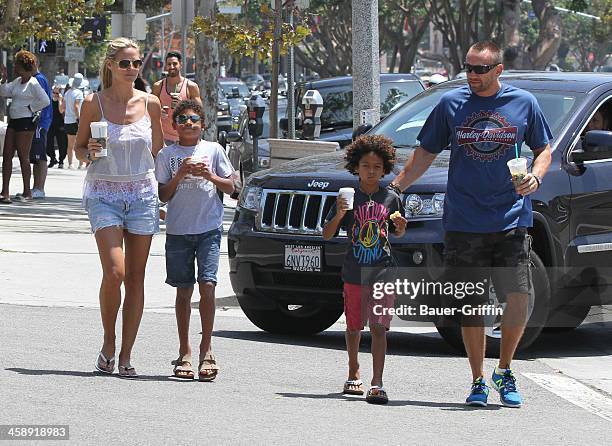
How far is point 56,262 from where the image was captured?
47.3 ft

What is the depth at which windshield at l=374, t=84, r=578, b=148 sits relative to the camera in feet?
34.9

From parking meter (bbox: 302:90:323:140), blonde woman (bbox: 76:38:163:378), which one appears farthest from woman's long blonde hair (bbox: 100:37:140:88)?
parking meter (bbox: 302:90:323:140)

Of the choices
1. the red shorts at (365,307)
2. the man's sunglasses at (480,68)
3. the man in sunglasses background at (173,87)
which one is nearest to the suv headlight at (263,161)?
the man in sunglasses background at (173,87)

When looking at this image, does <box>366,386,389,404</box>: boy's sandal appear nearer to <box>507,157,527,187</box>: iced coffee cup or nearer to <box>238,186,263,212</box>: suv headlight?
<box>507,157,527,187</box>: iced coffee cup

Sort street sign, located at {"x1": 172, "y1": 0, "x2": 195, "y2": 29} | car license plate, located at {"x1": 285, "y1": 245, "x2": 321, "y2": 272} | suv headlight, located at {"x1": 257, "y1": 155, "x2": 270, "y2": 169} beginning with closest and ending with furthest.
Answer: car license plate, located at {"x1": 285, "y1": 245, "x2": 321, "y2": 272} < street sign, located at {"x1": 172, "y1": 0, "x2": 195, "y2": 29} < suv headlight, located at {"x1": 257, "y1": 155, "x2": 270, "y2": 169}

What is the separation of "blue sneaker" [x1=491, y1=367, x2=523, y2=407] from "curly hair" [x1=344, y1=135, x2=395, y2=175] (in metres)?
1.26

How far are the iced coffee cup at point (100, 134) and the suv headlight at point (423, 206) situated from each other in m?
2.21

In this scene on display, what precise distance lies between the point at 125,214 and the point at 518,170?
2.24 metres

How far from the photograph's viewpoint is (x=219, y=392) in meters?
8.33

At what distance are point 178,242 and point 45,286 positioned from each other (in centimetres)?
442

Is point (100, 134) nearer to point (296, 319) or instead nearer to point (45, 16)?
point (296, 319)

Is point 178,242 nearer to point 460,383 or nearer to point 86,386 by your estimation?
point 86,386

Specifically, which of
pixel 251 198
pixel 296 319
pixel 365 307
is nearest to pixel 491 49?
pixel 365 307

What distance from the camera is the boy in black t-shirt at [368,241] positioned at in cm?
836
